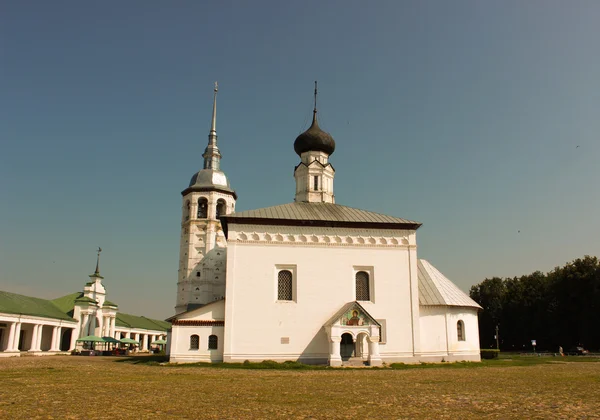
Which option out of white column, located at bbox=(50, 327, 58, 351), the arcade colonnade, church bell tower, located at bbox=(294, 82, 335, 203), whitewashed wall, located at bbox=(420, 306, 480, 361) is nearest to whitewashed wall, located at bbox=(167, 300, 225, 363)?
church bell tower, located at bbox=(294, 82, 335, 203)

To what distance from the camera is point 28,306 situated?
41750mm

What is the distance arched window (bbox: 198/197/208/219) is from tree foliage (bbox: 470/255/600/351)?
3194 centimetres

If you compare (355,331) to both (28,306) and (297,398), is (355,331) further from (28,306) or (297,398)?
(28,306)

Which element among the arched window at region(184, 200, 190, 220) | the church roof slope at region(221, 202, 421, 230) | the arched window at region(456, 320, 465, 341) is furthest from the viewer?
the arched window at region(184, 200, 190, 220)

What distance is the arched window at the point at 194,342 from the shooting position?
24.0 meters

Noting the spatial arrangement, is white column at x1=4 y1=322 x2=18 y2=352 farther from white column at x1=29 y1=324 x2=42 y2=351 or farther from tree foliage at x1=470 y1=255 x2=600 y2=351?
tree foliage at x1=470 y1=255 x2=600 y2=351

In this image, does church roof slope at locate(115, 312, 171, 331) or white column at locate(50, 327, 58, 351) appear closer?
white column at locate(50, 327, 58, 351)

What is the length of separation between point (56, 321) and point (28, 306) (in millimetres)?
3057

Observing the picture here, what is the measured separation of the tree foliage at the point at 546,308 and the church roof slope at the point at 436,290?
18228 mm

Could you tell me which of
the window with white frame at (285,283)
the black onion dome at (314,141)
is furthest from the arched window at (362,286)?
the black onion dome at (314,141)

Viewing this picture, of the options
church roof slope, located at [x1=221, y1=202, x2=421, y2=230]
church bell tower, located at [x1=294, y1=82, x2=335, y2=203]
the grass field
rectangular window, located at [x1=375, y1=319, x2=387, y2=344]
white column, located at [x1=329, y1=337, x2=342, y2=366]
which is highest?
church bell tower, located at [x1=294, y1=82, x2=335, y2=203]

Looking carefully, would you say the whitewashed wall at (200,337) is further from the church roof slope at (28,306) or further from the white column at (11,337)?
the white column at (11,337)

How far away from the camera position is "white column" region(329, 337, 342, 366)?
22.5m

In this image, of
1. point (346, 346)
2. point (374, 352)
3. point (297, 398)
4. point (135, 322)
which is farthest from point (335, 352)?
point (135, 322)
